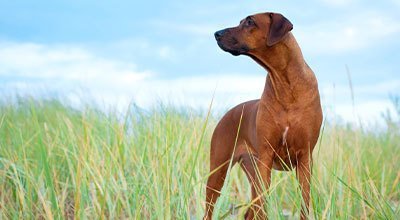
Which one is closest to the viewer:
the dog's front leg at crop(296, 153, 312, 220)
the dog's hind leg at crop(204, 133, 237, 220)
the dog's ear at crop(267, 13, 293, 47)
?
the dog's ear at crop(267, 13, 293, 47)

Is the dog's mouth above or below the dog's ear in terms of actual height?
below

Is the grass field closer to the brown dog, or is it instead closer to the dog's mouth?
the brown dog

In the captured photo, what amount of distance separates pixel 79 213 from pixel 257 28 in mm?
1642

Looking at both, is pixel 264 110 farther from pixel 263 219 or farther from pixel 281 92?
pixel 263 219

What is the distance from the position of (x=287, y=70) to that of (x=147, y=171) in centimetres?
173

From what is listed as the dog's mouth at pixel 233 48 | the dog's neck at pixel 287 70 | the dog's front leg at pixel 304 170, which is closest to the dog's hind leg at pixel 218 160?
the dog's front leg at pixel 304 170

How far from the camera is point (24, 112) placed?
891 centimetres

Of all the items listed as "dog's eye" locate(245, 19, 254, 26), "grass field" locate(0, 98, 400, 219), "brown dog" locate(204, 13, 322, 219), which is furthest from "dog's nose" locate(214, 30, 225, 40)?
"grass field" locate(0, 98, 400, 219)

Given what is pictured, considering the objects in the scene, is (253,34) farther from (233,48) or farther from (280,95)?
(280,95)

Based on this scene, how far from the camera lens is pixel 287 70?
155 inches

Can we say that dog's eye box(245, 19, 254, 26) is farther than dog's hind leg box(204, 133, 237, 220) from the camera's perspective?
No

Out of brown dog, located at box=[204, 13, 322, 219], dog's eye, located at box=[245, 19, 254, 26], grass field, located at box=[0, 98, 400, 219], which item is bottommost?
grass field, located at box=[0, 98, 400, 219]

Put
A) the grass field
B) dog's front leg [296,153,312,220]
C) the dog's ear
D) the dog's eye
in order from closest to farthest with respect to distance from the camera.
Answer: the grass field
the dog's ear
the dog's eye
dog's front leg [296,153,312,220]

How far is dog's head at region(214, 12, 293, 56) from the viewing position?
3863 mm
